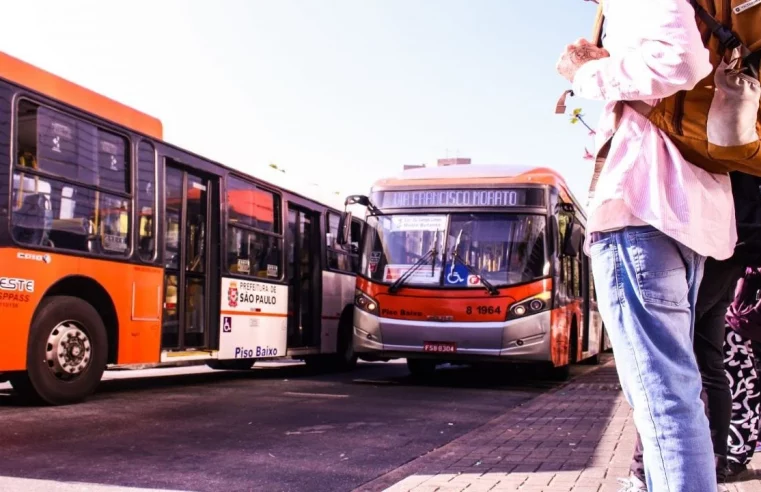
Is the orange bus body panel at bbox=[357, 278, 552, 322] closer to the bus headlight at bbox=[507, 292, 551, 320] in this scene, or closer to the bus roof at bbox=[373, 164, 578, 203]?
the bus headlight at bbox=[507, 292, 551, 320]

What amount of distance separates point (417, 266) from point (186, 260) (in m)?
3.33

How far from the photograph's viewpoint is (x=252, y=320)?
12094 mm

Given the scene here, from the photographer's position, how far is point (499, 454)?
19.5ft

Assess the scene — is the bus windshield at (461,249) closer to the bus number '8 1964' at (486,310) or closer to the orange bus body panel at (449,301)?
the orange bus body panel at (449,301)

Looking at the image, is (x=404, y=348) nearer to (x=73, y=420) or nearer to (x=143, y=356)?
(x=143, y=356)

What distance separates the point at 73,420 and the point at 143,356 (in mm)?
2143

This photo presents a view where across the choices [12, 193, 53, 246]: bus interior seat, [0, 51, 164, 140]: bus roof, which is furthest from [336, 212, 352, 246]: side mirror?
[12, 193, 53, 246]: bus interior seat

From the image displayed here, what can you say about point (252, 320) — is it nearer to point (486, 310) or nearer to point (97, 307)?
point (486, 310)

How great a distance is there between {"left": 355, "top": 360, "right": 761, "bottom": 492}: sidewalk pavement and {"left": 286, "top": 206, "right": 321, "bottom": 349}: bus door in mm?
5663

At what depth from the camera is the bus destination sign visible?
1223 cm

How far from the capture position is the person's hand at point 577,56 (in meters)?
2.69

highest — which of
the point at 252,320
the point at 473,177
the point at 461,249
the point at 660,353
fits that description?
the point at 473,177

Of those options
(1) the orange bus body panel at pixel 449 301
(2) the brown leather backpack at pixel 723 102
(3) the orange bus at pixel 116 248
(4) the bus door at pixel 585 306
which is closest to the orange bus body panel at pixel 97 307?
(3) the orange bus at pixel 116 248

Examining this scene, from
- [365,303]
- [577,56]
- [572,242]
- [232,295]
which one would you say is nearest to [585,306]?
[572,242]
